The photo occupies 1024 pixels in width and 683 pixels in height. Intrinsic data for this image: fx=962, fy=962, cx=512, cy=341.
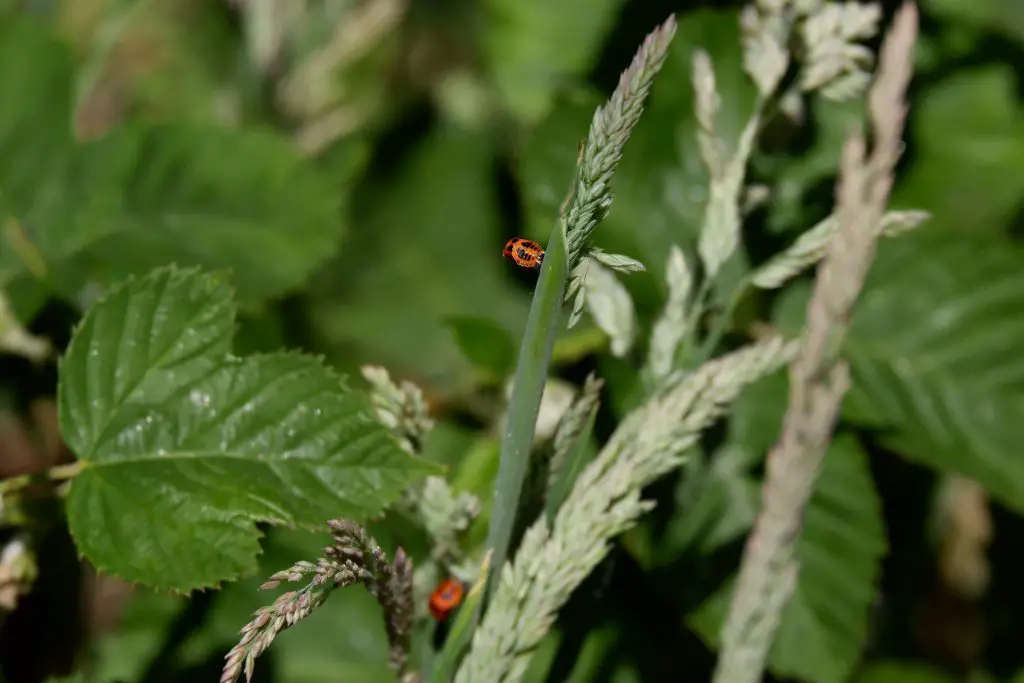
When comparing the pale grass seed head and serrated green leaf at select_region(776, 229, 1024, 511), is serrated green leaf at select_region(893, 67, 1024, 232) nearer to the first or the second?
serrated green leaf at select_region(776, 229, 1024, 511)

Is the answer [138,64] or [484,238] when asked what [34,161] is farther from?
[138,64]

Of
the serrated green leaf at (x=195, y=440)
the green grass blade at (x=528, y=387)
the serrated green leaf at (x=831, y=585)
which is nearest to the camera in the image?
the green grass blade at (x=528, y=387)

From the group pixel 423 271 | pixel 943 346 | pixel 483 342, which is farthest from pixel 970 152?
pixel 423 271

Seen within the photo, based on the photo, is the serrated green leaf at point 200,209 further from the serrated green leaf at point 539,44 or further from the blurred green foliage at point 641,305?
the serrated green leaf at point 539,44

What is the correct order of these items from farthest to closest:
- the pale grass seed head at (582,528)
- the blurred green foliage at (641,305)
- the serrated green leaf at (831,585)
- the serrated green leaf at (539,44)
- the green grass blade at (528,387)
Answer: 1. the serrated green leaf at (539,44)
2. the blurred green foliage at (641,305)
3. the serrated green leaf at (831,585)
4. the pale grass seed head at (582,528)
5. the green grass blade at (528,387)

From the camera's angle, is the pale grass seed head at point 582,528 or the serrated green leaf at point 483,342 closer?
the pale grass seed head at point 582,528

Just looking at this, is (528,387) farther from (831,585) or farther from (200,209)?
(200,209)

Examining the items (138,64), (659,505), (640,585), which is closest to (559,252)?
(659,505)

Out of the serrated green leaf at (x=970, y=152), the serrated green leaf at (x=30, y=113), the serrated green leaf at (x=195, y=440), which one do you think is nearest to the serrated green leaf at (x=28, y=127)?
the serrated green leaf at (x=30, y=113)
